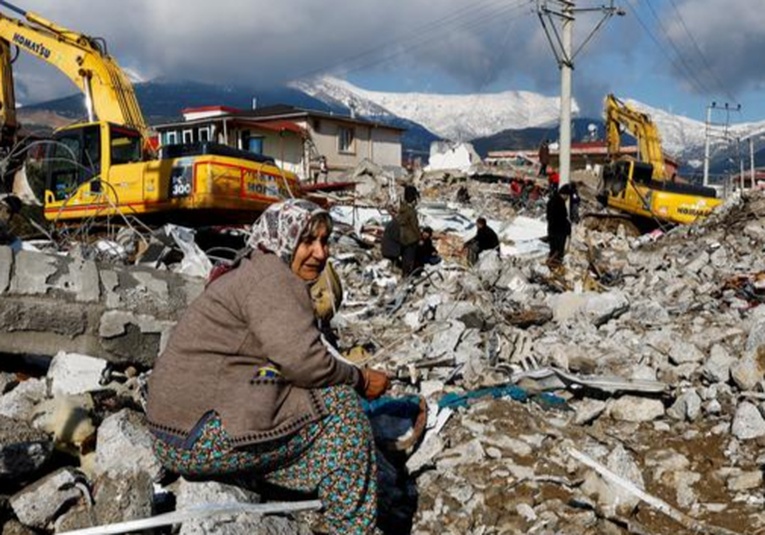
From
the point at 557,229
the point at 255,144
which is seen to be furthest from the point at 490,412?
the point at 255,144

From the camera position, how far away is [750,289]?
25.4 feet

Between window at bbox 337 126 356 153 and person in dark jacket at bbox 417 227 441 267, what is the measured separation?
27047 millimetres

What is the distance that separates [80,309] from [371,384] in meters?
2.13

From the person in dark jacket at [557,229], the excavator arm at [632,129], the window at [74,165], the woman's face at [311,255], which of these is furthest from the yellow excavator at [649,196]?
the woman's face at [311,255]

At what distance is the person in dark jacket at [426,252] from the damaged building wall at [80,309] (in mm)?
6353

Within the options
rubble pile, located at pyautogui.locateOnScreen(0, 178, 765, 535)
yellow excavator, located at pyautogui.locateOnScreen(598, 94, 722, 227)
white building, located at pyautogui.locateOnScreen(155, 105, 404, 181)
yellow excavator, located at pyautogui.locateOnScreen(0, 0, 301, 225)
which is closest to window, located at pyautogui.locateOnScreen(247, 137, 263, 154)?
white building, located at pyautogui.locateOnScreen(155, 105, 404, 181)

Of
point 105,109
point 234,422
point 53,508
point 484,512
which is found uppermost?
point 105,109

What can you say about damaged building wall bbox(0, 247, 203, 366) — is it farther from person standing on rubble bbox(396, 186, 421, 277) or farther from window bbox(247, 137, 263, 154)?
window bbox(247, 137, 263, 154)

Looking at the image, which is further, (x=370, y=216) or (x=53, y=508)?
(x=370, y=216)

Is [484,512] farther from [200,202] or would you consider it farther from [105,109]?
[105,109]

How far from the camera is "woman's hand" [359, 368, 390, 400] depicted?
2.90 m

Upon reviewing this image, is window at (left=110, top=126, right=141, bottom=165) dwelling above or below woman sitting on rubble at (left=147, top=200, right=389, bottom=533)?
above

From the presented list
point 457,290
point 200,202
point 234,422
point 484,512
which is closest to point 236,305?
point 234,422

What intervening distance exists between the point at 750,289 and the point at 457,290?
2991 mm
